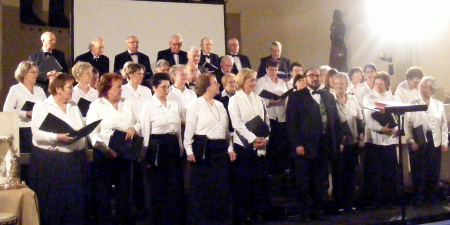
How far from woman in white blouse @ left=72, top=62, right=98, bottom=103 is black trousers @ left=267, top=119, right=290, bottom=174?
1883mm

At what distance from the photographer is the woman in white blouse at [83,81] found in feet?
14.6

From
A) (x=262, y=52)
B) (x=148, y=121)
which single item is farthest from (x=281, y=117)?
(x=262, y=52)

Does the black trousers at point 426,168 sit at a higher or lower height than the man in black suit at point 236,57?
lower

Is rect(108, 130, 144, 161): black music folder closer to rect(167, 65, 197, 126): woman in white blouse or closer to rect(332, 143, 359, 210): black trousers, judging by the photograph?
rect(167, 65, 197, 126): woman in white blouse

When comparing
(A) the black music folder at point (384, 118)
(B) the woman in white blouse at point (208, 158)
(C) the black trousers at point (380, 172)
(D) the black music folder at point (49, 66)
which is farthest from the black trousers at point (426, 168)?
(D) the black music folder at point (49, 66)

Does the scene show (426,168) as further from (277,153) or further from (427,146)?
(277,153)

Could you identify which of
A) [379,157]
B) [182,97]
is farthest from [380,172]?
[182,97]

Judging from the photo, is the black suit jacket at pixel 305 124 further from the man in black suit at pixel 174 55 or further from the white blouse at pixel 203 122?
the man in black suit at pixel 174 55

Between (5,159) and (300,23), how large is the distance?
238 inches

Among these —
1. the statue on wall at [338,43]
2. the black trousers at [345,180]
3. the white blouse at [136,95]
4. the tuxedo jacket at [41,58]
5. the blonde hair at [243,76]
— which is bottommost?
the black trousers at [345,180]

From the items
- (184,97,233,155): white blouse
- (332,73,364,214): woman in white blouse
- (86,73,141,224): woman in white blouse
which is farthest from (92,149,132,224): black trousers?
(332,73,364,214): woman in white blouse

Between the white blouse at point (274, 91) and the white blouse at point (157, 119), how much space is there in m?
1.49

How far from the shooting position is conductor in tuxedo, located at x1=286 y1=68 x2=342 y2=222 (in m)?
4.49

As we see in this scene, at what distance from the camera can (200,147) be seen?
4152 mm
